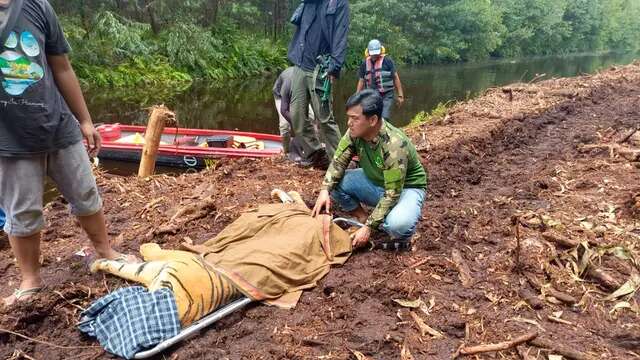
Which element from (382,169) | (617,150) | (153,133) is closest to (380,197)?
(382,169)

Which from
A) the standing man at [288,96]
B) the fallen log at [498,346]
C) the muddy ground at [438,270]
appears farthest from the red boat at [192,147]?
the fallen log at [498,346]

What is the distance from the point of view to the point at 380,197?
4461 mm

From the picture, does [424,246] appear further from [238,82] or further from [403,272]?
[238,82]

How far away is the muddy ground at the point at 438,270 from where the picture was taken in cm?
296

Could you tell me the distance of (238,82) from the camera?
23344mm

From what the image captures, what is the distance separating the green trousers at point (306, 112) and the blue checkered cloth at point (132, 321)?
3.39m

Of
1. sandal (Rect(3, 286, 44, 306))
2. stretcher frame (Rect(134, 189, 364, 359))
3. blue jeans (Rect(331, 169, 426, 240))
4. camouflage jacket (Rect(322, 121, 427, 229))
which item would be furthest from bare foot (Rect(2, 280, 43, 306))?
blue jeans (Rect(331, 169, 426, 240))

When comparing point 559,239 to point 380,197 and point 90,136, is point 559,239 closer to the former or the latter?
point 380,197

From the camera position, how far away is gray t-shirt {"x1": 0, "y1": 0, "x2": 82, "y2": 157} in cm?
278

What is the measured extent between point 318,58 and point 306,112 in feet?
2.17

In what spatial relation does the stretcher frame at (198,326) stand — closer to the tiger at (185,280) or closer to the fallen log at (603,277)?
the tiger at (185,280)

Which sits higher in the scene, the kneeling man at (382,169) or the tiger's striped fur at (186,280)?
the kneeling man at (382,169)

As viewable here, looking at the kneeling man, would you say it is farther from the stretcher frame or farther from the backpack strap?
the backpack strap

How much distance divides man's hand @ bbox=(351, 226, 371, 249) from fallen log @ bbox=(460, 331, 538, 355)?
1.32 meters
